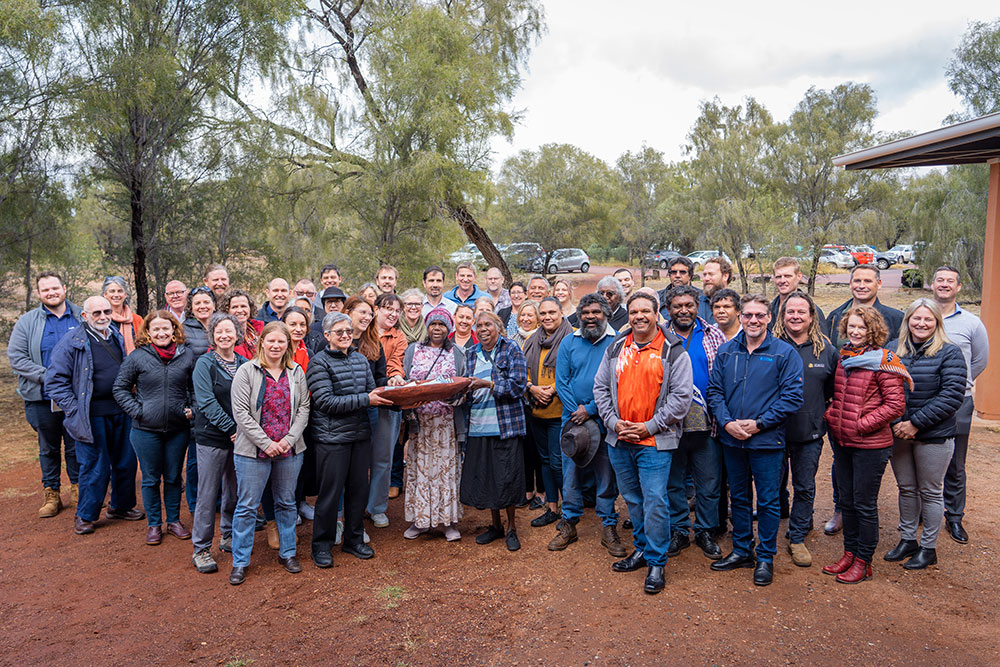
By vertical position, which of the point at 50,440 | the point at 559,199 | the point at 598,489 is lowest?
the point at 598,489

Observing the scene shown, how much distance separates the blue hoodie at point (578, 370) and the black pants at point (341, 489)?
1.47m

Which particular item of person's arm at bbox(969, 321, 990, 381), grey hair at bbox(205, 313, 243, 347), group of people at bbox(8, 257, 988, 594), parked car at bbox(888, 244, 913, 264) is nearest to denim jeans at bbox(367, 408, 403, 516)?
group of people at bbox(8, 257, 988, 594)

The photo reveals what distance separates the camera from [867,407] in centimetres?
447

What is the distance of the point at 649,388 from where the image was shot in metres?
4.50

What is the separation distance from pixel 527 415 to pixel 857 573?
2580 mm

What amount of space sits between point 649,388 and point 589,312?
2.59 feet

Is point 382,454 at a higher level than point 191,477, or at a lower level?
higher

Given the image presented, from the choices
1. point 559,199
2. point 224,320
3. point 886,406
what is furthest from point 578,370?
point 559,199

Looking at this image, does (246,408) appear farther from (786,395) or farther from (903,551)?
(903,551)

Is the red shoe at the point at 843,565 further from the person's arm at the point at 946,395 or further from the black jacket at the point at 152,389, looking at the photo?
the black jacket at the point at 152,389

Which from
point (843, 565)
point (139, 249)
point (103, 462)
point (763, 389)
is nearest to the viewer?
point (763, 389)

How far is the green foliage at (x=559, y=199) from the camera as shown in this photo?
74.6ft

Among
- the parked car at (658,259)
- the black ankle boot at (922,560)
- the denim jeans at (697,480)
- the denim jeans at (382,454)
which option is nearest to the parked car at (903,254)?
the parked car at (658,259)

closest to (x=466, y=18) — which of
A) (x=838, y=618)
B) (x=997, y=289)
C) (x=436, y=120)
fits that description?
(x=436, y=120)
